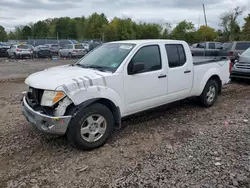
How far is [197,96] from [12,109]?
467cm

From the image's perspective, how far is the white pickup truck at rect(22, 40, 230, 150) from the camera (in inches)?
136

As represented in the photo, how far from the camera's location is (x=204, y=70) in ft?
18.6

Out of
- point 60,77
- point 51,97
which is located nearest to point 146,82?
point 60,77

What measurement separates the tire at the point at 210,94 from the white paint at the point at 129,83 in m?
0.21

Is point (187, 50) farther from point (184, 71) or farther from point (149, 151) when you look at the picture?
point (149, 151)

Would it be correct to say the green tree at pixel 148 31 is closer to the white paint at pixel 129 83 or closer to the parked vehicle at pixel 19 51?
the parked vehicle at pixel 19 51

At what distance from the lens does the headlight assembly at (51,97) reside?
337cm

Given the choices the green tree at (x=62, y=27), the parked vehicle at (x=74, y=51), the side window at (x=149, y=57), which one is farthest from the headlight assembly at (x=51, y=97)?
the green tree at (x=62, y=27)

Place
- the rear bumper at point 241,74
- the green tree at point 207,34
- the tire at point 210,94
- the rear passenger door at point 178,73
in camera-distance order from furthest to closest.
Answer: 1. the green tree at point 207,34
2. the rear bumper at point 241,74
3. the tire at point 210,94
4. the rear passenger door at point 178,73

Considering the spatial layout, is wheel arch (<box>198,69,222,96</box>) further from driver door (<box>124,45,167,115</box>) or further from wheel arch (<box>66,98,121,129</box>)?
wheel arch (<box>66,98,121,129</box>)

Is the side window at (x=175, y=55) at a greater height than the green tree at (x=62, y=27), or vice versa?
the green tree at (x=62, y=27)

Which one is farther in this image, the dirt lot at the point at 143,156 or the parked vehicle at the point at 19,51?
the parked vehicle at the point at 19,51

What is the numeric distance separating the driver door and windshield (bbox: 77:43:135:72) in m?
0.21

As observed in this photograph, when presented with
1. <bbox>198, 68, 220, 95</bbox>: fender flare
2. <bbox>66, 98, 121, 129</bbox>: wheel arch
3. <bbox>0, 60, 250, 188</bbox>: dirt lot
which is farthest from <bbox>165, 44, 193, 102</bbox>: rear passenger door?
<bbox>66, 98, 121, 129</bbox>: wheel arch
